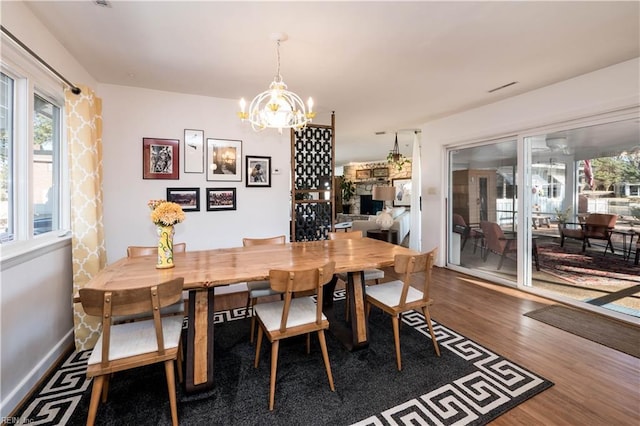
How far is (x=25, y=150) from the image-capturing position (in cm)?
201

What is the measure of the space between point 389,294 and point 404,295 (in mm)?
220

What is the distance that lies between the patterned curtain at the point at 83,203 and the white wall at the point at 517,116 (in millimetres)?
4585

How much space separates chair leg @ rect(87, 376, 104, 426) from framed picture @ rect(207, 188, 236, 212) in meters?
2.47

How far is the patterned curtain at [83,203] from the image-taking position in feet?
7.97

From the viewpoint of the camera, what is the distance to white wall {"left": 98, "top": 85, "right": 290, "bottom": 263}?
11.0ft

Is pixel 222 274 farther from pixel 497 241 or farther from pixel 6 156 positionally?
pixel 497 241

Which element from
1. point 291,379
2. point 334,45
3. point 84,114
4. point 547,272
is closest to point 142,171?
point 84,114

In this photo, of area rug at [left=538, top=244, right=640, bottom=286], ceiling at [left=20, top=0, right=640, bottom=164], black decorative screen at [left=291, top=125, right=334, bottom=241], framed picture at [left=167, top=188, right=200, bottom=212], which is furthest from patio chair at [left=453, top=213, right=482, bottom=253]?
framed picture at [left=167, top=188, right=200, bottom=212]

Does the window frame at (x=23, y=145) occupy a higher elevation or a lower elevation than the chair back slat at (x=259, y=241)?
higher

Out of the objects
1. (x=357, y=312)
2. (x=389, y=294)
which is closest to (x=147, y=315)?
(x=357, y=312)

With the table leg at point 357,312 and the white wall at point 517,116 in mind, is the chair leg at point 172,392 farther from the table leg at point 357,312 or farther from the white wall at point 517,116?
the white wall at point 517,116

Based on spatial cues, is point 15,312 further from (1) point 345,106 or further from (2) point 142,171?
(1) point 345,106

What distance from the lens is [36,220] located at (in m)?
2.24

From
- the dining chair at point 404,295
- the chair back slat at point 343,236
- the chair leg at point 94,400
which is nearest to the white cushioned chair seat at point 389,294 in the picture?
the dining chair at point 404,295
